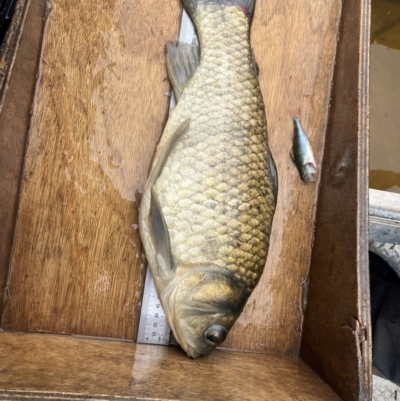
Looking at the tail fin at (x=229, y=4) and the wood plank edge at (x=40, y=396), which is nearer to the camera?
the wood plank edge at (x=40, y=396)

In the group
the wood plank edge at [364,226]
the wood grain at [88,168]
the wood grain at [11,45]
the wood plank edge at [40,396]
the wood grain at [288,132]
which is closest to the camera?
the wood plank edge at [40,396]

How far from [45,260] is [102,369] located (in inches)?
19.0

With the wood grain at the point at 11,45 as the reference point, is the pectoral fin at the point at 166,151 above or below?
below

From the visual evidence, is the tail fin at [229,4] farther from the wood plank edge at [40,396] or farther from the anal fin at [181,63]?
the wood plank edge at [40,396]

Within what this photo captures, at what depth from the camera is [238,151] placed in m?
1.37

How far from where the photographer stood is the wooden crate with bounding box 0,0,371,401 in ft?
4.26

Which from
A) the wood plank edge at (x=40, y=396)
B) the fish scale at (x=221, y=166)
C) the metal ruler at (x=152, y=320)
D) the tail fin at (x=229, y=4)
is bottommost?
the wood plank edge at (x=40, y=396)

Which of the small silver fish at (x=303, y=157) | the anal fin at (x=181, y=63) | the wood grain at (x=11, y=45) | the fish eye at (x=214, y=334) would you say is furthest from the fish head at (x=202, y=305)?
the wood grain at (x=11, y=45)

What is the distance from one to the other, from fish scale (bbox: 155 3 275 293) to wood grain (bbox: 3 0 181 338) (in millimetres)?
189

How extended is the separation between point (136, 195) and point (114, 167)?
5.1 inches

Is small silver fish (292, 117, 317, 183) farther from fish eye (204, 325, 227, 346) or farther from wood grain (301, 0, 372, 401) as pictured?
fish eye (204, 325, 227, 346)

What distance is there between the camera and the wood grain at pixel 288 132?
1542mm

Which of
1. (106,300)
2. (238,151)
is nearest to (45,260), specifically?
(106,300)

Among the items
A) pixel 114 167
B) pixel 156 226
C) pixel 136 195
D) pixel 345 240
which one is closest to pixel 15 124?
pixel 114 167
